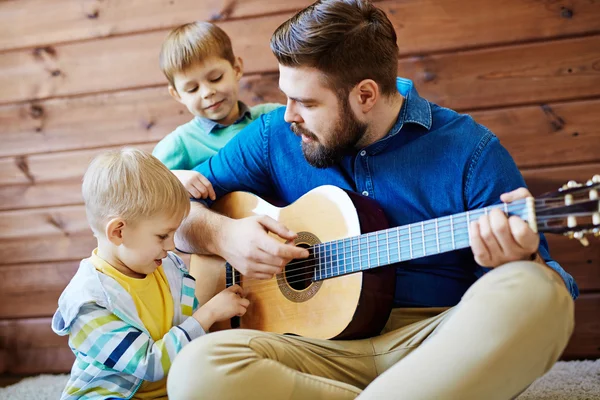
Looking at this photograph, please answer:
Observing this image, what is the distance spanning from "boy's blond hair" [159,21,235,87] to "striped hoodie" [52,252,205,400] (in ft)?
2.41

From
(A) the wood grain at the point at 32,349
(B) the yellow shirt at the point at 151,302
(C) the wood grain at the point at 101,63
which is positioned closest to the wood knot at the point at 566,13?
(C) the wood grain at the point at 101,63

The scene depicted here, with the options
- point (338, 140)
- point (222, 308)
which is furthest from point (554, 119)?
point (222, 308)

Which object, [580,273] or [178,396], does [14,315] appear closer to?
[178,396]

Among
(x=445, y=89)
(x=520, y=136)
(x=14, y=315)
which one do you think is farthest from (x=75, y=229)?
(x=520, y=136)

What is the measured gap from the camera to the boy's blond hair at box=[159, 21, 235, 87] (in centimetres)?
188

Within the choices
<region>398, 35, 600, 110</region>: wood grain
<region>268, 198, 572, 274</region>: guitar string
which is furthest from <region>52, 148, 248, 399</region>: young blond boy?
<region>398, 35, 600, 110</region>: wood grain

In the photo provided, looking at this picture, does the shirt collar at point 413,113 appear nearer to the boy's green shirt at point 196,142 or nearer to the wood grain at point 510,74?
the wood grain at point 510,74

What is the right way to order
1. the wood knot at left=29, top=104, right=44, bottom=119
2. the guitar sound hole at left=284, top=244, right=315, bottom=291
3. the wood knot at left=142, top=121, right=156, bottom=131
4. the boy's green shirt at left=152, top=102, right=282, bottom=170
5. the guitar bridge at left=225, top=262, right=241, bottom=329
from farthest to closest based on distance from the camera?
the wood knot at left=29, top=104, right=44, bottom=119 < the wood knot at left=142, top=121, right=156, bottom=131 < the boy's green shirt at left=152, top=102, right=282, bottom=170 < the guitar bridge at left=225, top=262, right=241, bottom=329 < the guitar sound hole at left=284, top=244, right=315, bottom=291

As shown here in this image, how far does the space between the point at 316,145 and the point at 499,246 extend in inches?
21.3

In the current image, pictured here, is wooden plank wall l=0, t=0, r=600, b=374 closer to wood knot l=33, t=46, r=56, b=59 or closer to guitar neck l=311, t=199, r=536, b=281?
wood knot l=33, t=46, r=56, b=59

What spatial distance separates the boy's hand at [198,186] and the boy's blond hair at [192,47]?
392mm

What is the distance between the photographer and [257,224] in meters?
1.51

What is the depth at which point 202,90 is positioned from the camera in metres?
1.90

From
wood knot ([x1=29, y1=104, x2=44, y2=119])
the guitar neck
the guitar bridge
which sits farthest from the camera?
wood knot ([x1=29, y1=104, x2=44, y2=119])
